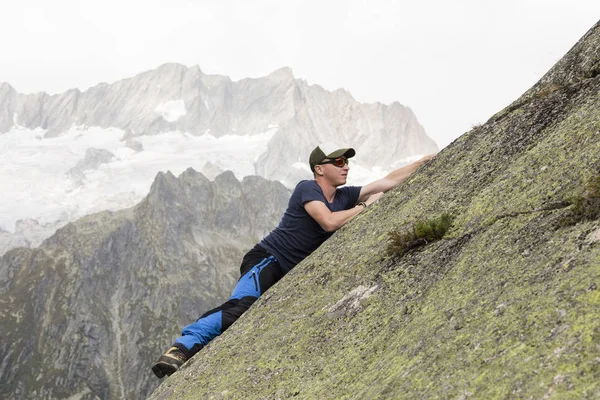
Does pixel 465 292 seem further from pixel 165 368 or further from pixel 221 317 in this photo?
pixel 165 368

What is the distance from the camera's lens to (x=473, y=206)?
841cm

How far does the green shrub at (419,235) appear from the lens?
842 cm

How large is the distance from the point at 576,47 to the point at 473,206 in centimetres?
459

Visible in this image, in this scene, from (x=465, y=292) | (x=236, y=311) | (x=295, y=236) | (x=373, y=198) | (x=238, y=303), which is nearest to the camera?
(x=465, y=292)

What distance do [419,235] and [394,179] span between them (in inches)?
161

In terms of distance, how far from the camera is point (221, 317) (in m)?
11.4

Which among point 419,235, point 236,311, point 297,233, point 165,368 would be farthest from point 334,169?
point 165,368

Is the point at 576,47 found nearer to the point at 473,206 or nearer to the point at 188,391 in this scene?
the point at 473,206

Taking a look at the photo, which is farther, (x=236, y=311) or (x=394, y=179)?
(x=394, y=179)

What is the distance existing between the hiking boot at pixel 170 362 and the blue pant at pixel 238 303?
126mm

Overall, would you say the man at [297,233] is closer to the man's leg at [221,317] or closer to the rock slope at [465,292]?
the man's leg at [221,317]

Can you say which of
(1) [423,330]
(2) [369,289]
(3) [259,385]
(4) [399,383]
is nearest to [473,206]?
(2) [369,289]

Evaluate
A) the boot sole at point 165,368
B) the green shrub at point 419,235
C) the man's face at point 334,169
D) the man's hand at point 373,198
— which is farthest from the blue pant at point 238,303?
the green shrub at point 419,235

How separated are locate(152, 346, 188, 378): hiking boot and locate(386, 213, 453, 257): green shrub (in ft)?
15.3
